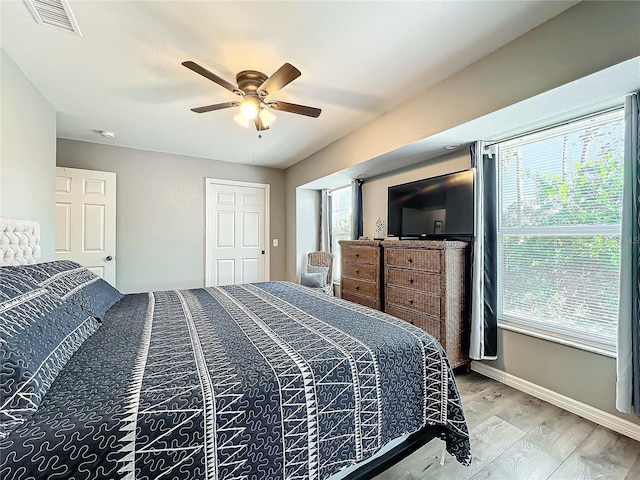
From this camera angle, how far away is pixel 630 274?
5.49 ft

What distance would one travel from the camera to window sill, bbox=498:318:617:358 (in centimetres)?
187

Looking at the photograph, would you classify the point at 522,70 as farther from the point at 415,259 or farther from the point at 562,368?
the point at 562,368

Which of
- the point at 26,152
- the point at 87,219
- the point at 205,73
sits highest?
the point at 205,73

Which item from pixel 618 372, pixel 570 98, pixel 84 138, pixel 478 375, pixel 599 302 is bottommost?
pixel 478 375

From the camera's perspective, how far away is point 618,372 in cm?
172

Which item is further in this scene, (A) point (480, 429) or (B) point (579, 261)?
(B) point (579, 261)

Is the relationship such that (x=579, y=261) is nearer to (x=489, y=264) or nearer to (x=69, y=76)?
(x=489, y=264)

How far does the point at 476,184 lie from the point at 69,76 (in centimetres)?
350

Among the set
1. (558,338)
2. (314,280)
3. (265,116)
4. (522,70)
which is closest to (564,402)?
(558,338)

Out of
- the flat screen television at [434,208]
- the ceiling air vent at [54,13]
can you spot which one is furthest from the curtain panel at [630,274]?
the ceiling air vent at [54,13]

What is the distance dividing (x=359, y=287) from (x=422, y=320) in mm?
917

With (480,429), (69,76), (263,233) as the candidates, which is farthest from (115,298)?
(263,233)

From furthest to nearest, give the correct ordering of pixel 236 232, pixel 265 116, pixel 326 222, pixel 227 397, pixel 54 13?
1. pixel 326 222
2. pixel 236 232
3. pixel 265 116
4. pixel 54 13
5. pixel 227 397

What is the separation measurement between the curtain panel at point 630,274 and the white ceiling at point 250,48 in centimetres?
87
